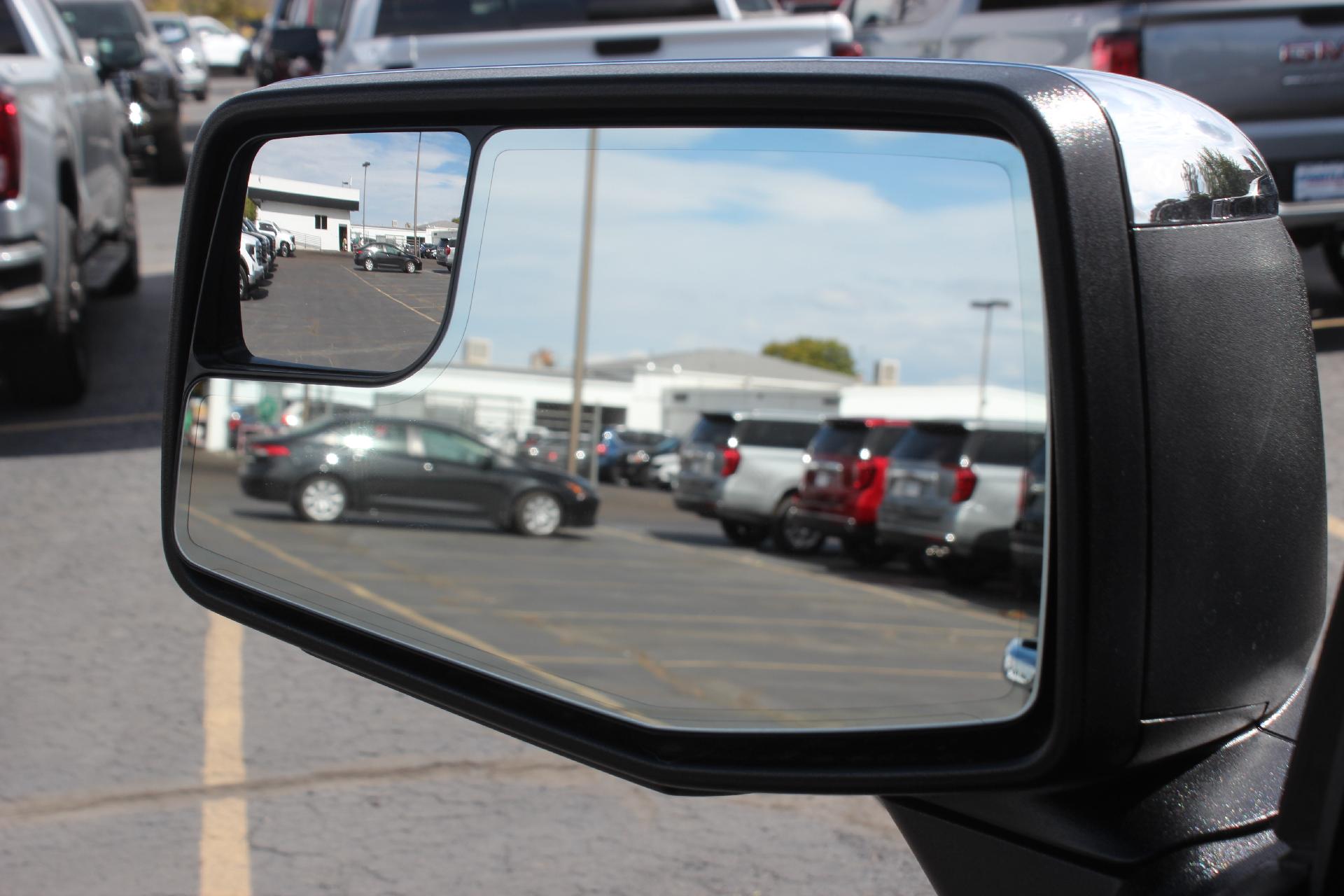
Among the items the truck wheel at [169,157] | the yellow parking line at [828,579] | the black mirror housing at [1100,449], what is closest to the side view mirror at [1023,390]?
the black mirror housing at [1100,449]

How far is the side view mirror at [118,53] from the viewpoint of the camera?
28.9 feet

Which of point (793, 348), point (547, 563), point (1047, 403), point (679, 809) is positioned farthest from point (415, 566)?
point (1047, 403)

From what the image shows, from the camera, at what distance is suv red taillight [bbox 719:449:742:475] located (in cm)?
449

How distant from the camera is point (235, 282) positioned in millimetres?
1263

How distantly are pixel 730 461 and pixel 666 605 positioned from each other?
83.6 inches

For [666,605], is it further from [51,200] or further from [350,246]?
[350,246]

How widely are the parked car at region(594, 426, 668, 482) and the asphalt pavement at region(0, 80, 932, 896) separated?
2.15m

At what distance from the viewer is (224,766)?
3555 millimetres

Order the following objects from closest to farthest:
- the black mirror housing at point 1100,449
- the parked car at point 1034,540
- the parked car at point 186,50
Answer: the black mirror housing at point 1100,449
the parked car at point 1034,540
the parked car at point 186,50

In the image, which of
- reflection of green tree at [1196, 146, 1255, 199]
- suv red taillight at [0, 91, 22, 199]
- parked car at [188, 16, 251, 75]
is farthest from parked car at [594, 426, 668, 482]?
parked car at [188, 16, 251, 75]

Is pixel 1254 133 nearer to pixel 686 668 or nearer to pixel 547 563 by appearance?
pixel 686 668

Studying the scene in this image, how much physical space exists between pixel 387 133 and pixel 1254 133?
20.0 ft

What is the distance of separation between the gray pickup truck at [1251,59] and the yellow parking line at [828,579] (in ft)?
8.69

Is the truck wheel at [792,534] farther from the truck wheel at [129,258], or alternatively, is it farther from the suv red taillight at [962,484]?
the truck wheel at [129,258]
